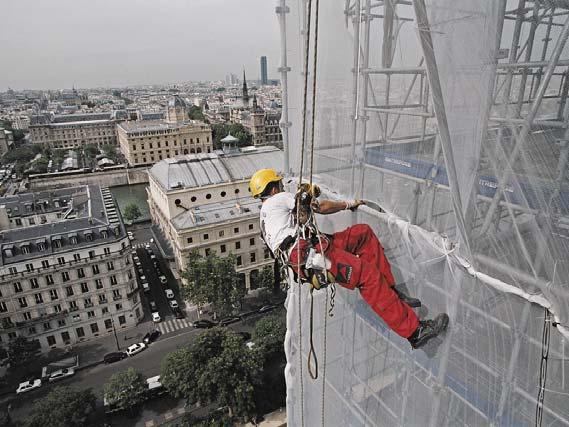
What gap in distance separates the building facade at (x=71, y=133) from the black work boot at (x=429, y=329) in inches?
3093

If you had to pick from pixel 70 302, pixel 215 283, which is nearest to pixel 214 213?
pixel 215 283

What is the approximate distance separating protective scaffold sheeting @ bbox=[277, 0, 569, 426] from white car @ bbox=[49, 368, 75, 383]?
1702 centimetres

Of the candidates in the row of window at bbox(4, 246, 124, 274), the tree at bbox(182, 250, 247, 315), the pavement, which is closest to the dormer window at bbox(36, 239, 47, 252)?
the row of window at bbox(4, 246, 124, 274)

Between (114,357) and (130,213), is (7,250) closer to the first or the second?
(114,357)

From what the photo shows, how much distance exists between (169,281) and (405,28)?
2304 centimetres

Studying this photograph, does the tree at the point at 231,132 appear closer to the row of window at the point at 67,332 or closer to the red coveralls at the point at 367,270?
the row of window at the point at 67,332

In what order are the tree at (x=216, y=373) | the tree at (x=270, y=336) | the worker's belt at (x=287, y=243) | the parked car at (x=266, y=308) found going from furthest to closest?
the parked car at (x=266, y=308) < the tree at (x=270, y=336) < the tree at (x=216, y=373) < the worker's belt at (x=287, y=243)

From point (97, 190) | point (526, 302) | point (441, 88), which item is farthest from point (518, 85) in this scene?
point (97, 190)

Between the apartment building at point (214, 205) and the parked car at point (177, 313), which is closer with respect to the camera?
the parked car at point (177, 313)

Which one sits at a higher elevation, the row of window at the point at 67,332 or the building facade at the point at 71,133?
the building facade at the point at 71,133

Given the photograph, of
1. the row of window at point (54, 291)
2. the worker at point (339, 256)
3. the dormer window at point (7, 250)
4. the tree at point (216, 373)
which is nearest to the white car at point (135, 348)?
the row of window at point (54, 291)

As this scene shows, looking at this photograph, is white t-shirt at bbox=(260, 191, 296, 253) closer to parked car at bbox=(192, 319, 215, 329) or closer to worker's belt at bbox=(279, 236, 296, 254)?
worker's belt at bbox=(279, 236, 296, 254)

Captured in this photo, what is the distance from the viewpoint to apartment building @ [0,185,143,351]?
669 inches

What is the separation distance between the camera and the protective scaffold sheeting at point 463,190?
2205mm
